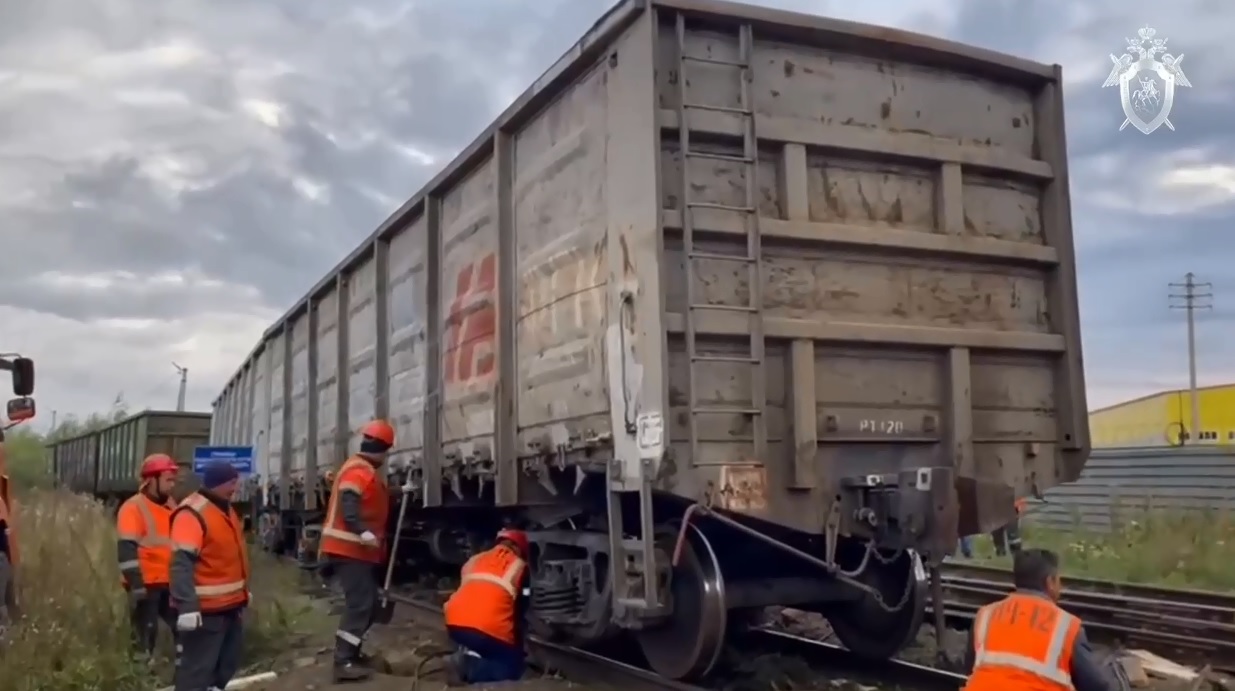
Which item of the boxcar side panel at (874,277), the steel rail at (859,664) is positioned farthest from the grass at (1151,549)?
the boxcar side panel at (874,277)

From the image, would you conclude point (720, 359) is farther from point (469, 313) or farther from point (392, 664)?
point (392, 664)

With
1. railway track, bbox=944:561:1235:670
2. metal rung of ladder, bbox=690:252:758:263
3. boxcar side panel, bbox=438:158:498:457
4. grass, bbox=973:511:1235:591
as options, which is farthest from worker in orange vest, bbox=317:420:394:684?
grass, bbox=973:511:1235:591

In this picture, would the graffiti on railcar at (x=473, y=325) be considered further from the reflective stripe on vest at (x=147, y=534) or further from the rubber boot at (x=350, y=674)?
the reflective stripe on vest at (x=147, y=534)

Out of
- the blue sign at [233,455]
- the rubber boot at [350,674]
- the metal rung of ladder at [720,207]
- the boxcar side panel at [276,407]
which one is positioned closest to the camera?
the metal rung of ladder at [720,207]

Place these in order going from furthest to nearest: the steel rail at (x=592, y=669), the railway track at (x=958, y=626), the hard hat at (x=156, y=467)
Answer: the hard hat at (x=156, y=467) → the railway track at (x=958, y=626) → the steel rail at (x=592, y=669)

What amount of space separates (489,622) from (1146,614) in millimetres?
4807

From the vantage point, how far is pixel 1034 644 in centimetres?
374

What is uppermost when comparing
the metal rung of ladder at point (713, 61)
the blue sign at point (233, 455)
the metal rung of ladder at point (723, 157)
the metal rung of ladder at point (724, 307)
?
the metal rung of ladder at point (713, 61)

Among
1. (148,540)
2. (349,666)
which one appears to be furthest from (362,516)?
(148,540)

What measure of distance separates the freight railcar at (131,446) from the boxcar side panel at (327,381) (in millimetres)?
7519

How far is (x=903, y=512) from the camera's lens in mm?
5215

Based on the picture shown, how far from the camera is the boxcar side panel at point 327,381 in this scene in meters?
11.2

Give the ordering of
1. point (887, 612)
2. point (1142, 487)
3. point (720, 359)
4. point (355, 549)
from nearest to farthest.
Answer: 1. point (720, 359)
2. point (887, 612)
3. point (355, 549)
4. point (1142, 487)

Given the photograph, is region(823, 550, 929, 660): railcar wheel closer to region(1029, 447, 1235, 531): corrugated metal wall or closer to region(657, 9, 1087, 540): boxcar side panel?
region(657, 9, 1087, 540): boxcar side panel
